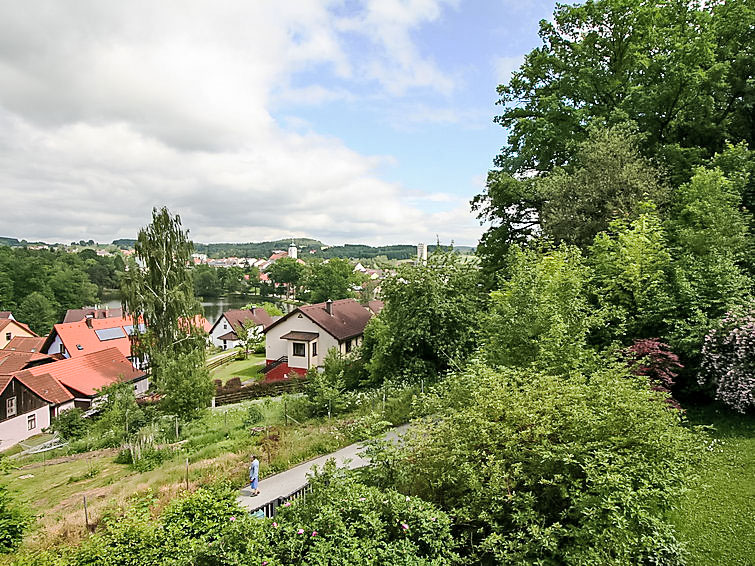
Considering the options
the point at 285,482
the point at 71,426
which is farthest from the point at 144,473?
the point at 71,426

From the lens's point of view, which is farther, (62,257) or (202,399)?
(62,257)

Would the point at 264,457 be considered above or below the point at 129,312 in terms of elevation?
below

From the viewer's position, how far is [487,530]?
500 cm

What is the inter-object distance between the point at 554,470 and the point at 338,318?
30.7m

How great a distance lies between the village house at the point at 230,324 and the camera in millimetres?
49688

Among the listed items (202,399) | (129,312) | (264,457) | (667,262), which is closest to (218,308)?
(129,312)

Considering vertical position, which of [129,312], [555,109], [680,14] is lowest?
[129,312]

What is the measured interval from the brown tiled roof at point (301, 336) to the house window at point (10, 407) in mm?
16137

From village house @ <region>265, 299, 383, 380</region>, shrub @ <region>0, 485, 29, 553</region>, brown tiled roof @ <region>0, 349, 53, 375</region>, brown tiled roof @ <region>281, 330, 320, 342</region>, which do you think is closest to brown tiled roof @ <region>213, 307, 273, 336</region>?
village house @ <region>265, 299, 383, 380</region>

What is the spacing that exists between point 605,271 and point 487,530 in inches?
308

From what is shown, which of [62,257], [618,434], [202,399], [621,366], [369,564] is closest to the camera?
[369,564]

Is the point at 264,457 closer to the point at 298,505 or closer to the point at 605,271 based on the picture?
the point at 298,505

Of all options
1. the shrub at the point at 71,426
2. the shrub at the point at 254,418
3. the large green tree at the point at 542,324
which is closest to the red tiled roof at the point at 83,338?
the shrub at the point at 71,426

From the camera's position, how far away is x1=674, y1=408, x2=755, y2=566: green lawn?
15.8ft
